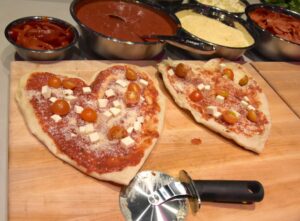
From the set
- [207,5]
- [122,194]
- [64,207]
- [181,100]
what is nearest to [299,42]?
[207,5]

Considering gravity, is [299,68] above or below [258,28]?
below

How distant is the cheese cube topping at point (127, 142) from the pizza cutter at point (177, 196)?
18cm

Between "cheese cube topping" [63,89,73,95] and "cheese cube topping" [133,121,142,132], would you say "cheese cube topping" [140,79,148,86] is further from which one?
"cheese cube topping" [63,89,73,95]

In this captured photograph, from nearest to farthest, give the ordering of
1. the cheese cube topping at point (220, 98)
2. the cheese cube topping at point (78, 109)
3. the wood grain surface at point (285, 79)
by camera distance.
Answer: the cheese cube topping at point (78, 109)
the cheese cube topping at point (220, 98)
the wood grain surface at point (285, 79)

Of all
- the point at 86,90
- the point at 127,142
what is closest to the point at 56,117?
the point at 86,90

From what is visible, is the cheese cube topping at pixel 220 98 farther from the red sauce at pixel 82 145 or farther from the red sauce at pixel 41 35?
the red sauce at pixel 41 35

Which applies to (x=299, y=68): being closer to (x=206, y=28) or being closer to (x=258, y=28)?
(x=258, y=28)

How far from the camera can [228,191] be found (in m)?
1.48

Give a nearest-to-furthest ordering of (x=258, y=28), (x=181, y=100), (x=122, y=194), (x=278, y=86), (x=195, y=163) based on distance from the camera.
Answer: (x=122, y=194) → (x=195, y=163) → (x=181, y=100) → (x=278, y=86) → (x=258, y=28)

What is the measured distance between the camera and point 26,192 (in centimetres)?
136

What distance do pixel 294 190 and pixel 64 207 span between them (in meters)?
1.12

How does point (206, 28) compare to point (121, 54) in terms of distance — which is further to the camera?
point (206, 28)

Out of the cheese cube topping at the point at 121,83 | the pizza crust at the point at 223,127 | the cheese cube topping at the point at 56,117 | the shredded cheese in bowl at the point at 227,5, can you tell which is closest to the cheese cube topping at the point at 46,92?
the cheese cube topping at the point at 56,117

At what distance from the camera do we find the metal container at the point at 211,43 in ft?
6.92
